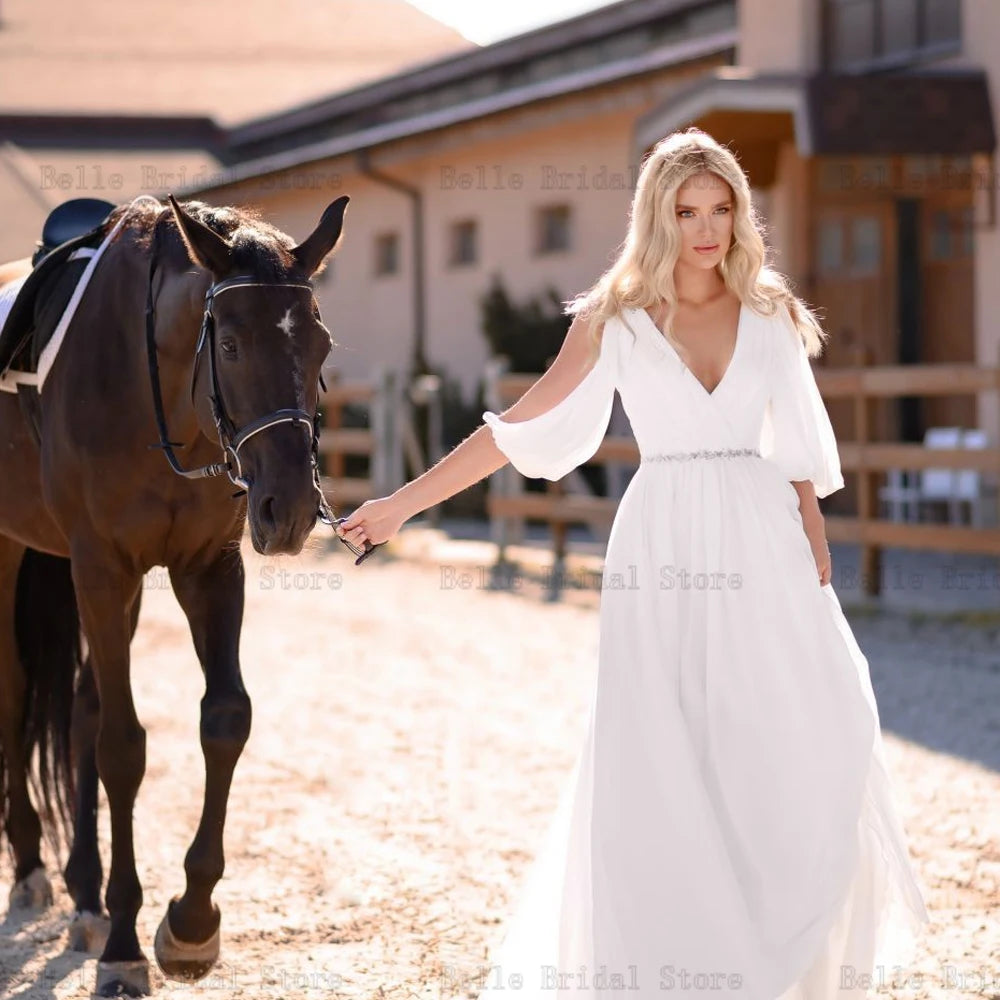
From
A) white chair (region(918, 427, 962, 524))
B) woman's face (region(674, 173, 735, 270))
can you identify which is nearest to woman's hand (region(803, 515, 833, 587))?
woman's face (region(674, 173, 735, 270))

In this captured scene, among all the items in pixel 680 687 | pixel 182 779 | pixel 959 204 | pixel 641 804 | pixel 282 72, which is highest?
pixel 282 72

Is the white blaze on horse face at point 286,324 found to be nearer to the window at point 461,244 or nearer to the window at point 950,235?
the window at point 950,235

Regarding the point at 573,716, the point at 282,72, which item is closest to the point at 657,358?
the point at 573,716

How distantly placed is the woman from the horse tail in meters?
2.31

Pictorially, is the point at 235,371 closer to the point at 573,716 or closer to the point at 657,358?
the point at 657,358

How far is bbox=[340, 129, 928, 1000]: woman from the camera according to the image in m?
3.37

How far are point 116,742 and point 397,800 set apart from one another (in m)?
1.93

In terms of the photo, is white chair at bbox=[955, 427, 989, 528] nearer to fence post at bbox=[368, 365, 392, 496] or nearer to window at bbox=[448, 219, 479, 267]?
fence post at bbox=[368, 365, 392, 496]

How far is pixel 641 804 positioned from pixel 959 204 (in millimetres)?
11343

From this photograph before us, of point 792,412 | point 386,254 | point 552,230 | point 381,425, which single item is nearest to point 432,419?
point 381,425

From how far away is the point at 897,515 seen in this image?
525 inches

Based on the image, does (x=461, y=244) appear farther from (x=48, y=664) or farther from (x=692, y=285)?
(x=692, y=285)

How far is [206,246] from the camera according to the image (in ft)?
12.9

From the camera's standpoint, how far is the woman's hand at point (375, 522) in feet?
12.6
